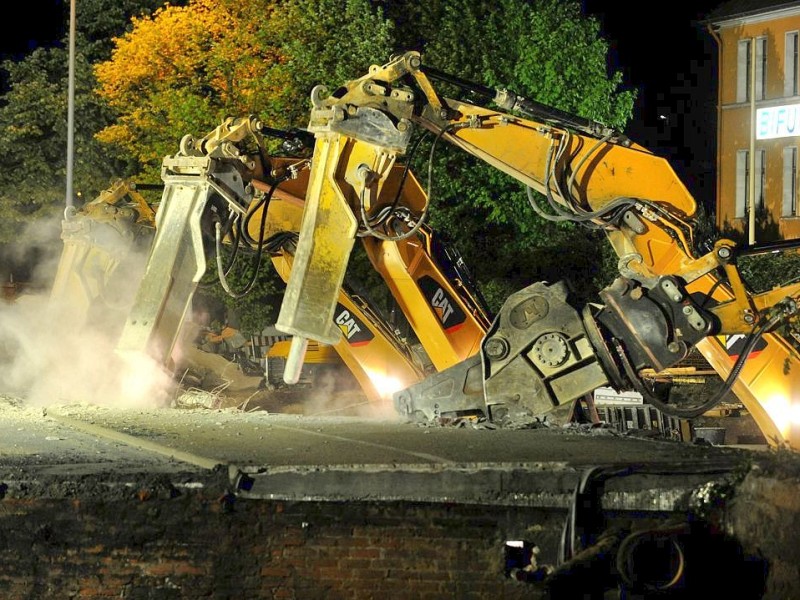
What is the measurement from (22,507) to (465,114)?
244 inches

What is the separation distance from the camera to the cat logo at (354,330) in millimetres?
16062

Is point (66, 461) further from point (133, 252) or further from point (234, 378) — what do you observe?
point (234, 378)

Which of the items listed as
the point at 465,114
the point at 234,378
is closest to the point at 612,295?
the point at 465,114

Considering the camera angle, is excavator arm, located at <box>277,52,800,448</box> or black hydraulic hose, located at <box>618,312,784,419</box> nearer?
black hydraulic hose, located at <box>618,312,784,419</box>

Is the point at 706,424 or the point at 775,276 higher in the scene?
the point at 775,276

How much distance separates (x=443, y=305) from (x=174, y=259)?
3123 mm

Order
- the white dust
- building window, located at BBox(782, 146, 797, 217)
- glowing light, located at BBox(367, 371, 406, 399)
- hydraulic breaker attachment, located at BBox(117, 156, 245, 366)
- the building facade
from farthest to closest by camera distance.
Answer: building window, located at BBox(782, 146, 797, 217) < the building facade < the white dust < glowing light, located at BBox(367, 371, 406, 399) < hydraulic breaker attachment, located at BBox(117, 156, 245, 366)

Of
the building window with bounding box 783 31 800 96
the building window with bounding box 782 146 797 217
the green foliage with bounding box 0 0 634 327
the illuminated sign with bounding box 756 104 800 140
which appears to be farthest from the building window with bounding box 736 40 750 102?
the green foliage with bounding box 0 0 634 327

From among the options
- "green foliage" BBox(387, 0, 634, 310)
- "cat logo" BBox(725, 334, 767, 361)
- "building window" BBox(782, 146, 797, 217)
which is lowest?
"cat logo" BBox(725, 334, 767, 361)

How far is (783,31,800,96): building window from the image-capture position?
128 ft

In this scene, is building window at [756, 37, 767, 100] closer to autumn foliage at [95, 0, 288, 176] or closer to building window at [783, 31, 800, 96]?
building window at [783, 31, 800, 96]

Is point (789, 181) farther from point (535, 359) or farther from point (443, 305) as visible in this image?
point (535, 359)

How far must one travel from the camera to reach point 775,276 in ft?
95.7

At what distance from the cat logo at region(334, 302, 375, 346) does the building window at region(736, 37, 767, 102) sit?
89.3 feet
